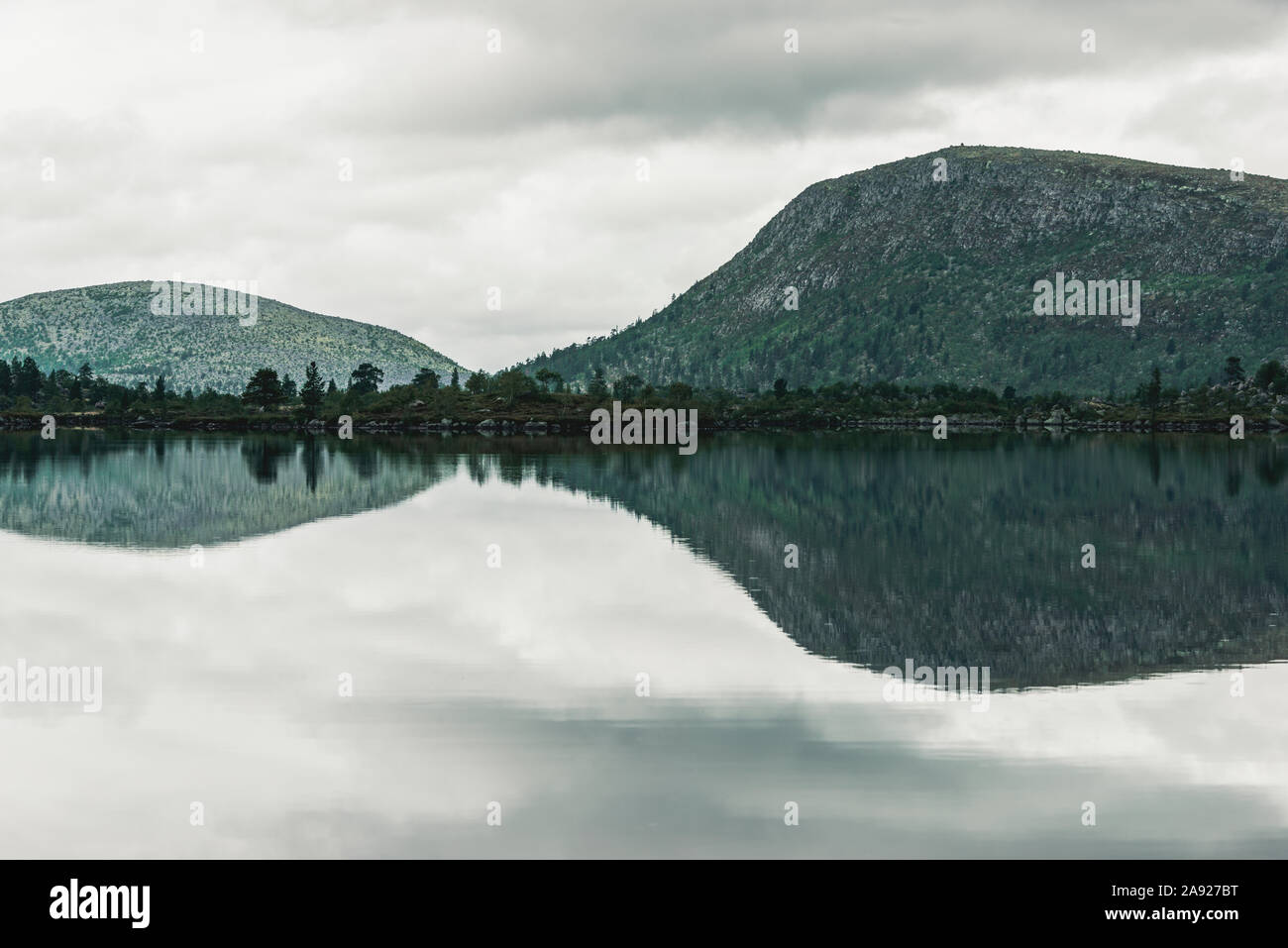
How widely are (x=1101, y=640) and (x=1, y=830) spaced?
24.6 metres

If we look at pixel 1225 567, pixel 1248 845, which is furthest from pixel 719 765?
pixel 1225 567

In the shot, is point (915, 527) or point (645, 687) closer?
point (645, 687)

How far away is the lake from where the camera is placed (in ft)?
57.0

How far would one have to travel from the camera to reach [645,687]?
2538 centimetres

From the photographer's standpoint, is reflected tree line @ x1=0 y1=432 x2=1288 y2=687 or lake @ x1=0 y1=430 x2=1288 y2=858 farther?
reflected tree line @ x1=0 y1=432 x2=1288 y2=687

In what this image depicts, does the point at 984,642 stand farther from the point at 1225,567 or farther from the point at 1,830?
the point at 1,830

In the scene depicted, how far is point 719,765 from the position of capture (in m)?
19.8

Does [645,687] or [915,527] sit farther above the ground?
[915,527]

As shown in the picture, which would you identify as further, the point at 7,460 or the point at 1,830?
the point at 7,460

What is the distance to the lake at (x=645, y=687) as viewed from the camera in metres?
17.4

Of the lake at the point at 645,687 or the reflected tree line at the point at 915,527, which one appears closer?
the lake at the point at 645,687
